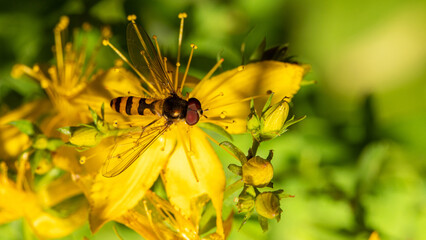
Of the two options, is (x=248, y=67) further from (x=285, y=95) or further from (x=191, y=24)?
(x=191, y=24)

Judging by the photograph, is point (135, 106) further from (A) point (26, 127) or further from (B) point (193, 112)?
(A) point (26, 127)

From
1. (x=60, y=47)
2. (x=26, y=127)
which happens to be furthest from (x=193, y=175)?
(x=60, y=47)

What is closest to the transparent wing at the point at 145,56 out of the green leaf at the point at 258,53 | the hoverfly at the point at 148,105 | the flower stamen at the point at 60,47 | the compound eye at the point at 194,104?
the hoverfly at the point at 148,105

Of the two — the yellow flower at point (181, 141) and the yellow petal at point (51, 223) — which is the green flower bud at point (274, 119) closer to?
the yellow flower at point (181, 141)

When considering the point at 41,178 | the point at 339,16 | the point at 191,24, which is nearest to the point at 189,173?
the point at 41,178

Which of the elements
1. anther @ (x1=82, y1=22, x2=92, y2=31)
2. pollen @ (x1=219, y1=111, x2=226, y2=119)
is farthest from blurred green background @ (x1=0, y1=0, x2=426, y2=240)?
pollen @ (x1=219, y1=111, x2=226, y2=119)

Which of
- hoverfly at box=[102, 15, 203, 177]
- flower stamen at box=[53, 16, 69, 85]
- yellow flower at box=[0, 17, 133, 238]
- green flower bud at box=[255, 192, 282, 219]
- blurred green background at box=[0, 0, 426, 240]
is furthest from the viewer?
flower stamen at box=[53, 16, 69, 85]

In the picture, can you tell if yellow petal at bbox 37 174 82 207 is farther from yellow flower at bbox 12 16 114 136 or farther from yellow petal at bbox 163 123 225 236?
yellow petal at bbox 163 123 225 236
